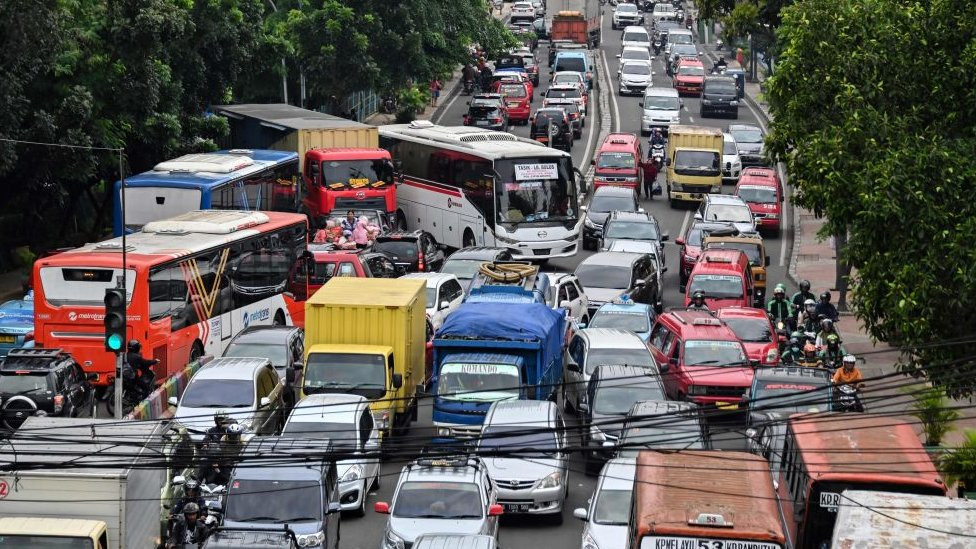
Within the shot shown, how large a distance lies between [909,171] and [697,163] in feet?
90.4

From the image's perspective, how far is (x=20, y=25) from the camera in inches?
1234

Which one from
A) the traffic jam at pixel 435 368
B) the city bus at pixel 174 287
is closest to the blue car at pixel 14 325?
the traffic jam at pixel 435 368

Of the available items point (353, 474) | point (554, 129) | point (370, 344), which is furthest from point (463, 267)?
point (554, 129)

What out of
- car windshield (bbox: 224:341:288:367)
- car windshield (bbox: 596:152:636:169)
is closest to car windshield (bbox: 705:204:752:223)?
car windshield (bbox: 596:152:636:169)

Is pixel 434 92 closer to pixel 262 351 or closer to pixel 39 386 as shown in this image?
pixel 262 351

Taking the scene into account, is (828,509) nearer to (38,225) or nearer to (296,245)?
(296,245)

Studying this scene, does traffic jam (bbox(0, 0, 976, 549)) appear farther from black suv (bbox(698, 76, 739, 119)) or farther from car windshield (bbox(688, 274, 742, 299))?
black suv (bbox(698, 76, 739, 119))

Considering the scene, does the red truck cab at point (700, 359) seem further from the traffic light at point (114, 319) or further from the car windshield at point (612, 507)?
the traffic light at point (114, 319)

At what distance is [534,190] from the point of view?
39094 mm

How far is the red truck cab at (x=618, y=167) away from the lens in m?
47.3

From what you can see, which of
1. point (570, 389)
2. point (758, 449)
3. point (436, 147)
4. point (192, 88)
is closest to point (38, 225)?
point (192, 88)

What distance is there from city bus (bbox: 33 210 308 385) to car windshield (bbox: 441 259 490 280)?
3618 millimetres

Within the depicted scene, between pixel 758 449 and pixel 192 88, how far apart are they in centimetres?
2830

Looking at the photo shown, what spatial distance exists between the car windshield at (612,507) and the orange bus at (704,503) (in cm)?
155
